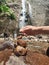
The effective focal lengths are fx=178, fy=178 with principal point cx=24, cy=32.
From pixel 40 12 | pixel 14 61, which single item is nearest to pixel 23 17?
pixel 40 12

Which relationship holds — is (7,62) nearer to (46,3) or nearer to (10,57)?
(10,57)

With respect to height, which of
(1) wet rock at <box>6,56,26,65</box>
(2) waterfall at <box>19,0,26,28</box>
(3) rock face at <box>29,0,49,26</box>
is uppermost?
(1) wet rock at <box>6,56,26,65</box>

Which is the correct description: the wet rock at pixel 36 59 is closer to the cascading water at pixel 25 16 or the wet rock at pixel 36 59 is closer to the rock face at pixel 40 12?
the rock face at pixel 40 12

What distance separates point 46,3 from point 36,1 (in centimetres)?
38

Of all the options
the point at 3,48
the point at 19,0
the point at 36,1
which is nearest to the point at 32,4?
the point at 36,1

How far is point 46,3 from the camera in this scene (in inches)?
220

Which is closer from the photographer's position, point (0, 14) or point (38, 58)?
point (38, 58)

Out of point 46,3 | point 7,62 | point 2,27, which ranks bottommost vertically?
point 2,27

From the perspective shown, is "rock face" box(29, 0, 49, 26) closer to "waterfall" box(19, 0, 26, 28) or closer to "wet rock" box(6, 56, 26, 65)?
"waterfall" box(19, 0, 26, 28)

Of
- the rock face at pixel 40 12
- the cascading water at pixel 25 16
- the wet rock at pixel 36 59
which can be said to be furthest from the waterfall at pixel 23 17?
the wet rock at pixel 36 59

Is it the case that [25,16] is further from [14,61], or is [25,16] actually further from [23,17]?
[14,61]

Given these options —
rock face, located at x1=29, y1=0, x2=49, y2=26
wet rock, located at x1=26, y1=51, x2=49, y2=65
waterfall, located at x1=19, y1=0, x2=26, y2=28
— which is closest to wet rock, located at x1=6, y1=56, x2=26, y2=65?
wet rock, located at x1=26, y1=51, x2=49, y2=65

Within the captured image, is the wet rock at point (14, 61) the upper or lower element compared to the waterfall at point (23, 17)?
upper

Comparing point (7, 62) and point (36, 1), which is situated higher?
point (7, 62)
